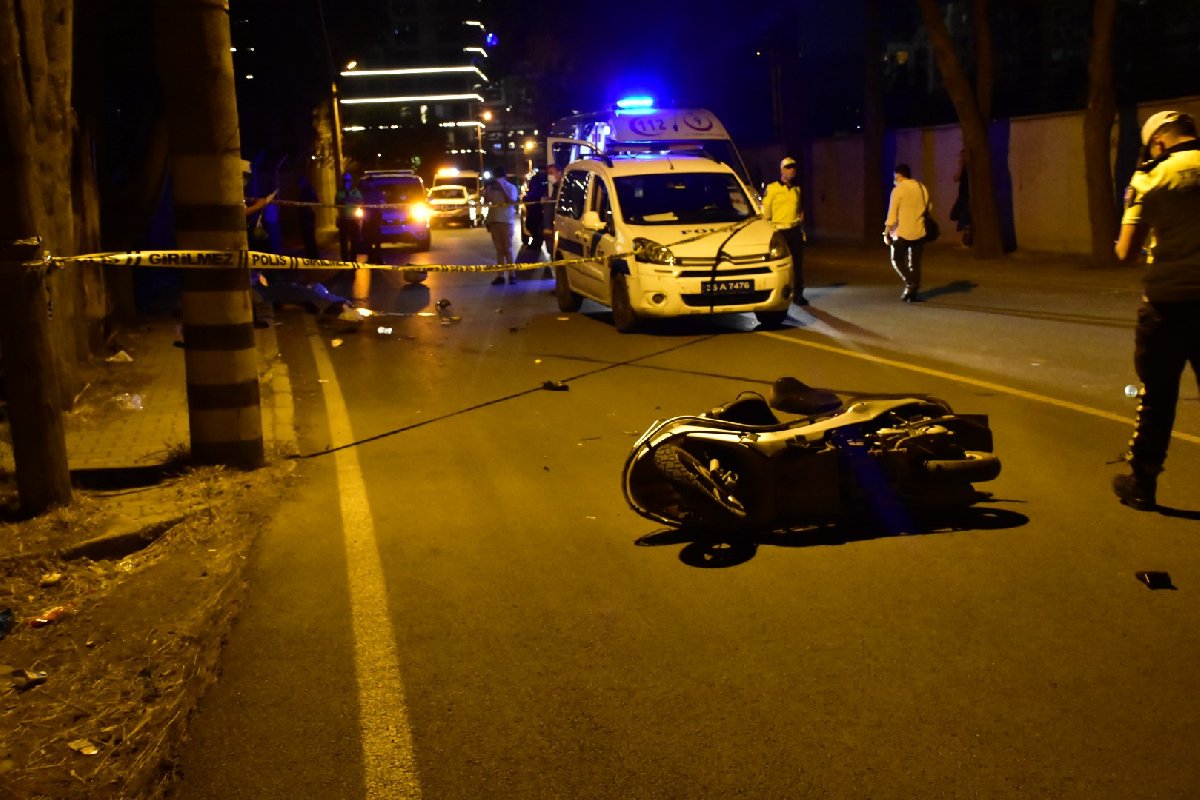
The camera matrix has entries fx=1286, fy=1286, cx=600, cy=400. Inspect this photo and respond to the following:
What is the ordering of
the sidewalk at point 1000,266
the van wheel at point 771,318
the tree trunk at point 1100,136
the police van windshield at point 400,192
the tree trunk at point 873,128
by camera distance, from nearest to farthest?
the van wheel at point 771,318 < the sidewalk at point 1000,266 < the tree trunk at point 1100,136 < the tree trunk at point 873,128 < the police van windshield at point 400,192

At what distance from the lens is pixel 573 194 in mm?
17609

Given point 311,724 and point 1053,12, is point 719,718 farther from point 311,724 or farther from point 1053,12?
point 1053,12

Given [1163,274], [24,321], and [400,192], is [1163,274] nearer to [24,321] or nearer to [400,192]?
[24,321]

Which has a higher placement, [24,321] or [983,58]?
[983,58]

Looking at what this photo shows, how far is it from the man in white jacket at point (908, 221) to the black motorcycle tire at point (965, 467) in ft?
34.9

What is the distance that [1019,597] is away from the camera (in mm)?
5492

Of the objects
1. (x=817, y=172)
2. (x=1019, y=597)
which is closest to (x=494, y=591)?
(x=1019, y=597)

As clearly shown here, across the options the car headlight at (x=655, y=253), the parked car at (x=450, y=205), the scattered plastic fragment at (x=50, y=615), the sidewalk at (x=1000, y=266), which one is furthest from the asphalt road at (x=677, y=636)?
the parked car at (x=450, y=205)

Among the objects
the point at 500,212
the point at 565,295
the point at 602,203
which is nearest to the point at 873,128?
the point at 500,212

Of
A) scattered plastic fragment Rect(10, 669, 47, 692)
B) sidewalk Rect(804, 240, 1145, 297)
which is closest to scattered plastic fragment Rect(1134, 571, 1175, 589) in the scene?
scattered plastic fragment Rect(10, 669, 47, 692)

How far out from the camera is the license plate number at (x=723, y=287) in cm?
1430

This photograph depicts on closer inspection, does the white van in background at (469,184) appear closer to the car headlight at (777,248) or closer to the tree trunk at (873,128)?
the tree trunk at (873,128)

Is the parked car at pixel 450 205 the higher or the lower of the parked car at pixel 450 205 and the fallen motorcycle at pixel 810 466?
the higher

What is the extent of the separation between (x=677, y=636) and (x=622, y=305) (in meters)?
10.1
